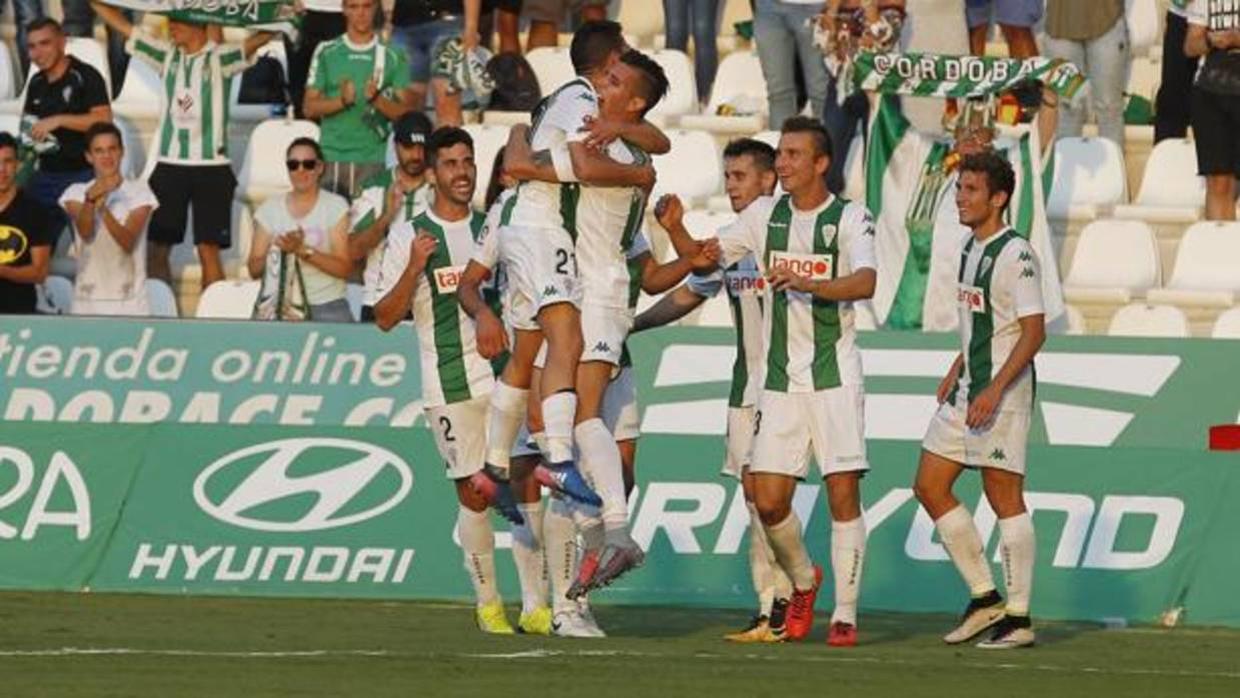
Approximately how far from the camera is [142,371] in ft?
66.0

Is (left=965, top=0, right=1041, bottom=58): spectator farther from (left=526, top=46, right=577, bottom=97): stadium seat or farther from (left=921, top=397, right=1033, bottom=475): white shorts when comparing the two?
(left=921, top=397, right=1033, bottom=475): white shorts

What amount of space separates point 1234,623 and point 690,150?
7.07m

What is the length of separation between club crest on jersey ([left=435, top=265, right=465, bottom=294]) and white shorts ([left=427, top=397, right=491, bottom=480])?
20.9 inches

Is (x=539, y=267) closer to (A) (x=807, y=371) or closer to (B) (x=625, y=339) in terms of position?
(B) (x=625, y=339)

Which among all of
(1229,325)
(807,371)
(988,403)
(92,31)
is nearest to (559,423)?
(807,371)

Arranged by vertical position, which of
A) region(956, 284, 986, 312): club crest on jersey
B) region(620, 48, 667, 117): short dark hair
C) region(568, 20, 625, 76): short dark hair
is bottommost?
region(956, 284, 986, 312): club crest on jersey

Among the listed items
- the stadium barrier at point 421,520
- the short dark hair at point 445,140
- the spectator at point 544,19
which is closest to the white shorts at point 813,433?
the short dark hair at point 445,140

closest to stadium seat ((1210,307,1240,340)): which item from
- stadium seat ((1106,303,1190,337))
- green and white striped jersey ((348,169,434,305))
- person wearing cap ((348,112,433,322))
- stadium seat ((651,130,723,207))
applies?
stadium seat ((1106,303,1190,337))

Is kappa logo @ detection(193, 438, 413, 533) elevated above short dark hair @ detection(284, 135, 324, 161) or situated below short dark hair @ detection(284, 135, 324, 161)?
below

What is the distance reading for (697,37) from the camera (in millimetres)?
23750

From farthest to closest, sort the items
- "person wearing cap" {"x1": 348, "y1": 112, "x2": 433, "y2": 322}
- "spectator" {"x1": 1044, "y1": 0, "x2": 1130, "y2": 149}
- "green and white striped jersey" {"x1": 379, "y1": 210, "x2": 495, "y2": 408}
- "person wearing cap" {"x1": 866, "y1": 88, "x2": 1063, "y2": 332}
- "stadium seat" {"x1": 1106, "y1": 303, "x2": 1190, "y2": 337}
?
"spectator" {"x1": 1044, "y1": 0, "x2": 1130, "y2": 149} < "stadium seat" {"x1": 1106, "y1": 303, "x2": 1190, "y2": 337} < "person wearing cap" {"x1": 866, "y1": 88, "x2": 1063, "y2": 332} < "person wearing cap" {"x1": 348, "y1": 112, "x2": 433, "y2": 322} < "green and white striped jersey" {"x1": 379, "y1": 210, "x2": 495, "y2": 408}

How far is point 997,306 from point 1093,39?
795 centimetres

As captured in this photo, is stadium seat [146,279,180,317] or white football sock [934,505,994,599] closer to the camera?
white football sock [934,505,994,599]

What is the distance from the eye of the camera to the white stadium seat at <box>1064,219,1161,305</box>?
21.9 meters
